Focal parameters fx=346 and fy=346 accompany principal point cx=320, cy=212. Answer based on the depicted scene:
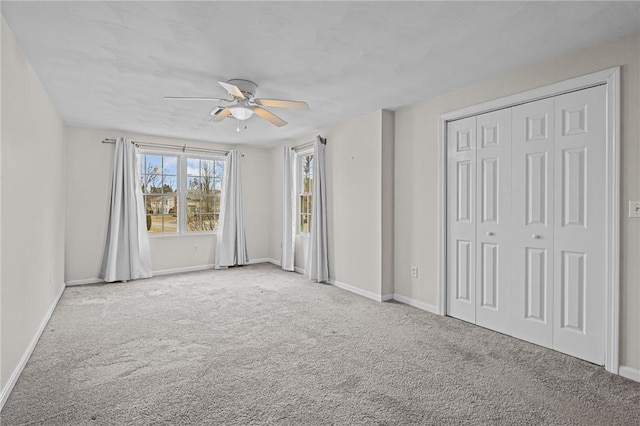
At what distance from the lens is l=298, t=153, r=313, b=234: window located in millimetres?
6086

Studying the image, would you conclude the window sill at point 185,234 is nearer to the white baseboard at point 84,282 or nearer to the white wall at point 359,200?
the white baseboard at point 84,282

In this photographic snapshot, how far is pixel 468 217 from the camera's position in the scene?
11.7 ft

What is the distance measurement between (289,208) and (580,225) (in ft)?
14.4

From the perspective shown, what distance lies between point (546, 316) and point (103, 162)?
6.05 metres

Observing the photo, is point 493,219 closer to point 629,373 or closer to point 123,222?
point 629,373

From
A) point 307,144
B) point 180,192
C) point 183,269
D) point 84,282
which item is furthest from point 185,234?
point 307,144

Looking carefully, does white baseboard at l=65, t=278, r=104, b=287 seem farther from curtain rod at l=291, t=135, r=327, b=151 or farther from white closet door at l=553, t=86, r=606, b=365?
white closet door at l=553, t=86, r=606, b=365

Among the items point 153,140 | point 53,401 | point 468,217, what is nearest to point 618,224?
point 468,217

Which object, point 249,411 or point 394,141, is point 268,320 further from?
point 394,141

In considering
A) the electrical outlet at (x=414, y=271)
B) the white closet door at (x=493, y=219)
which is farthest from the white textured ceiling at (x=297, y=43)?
the electrical outlet at (x=414, y=271)

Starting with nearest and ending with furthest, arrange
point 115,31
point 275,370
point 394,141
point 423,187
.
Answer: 1. point 115,31
2. point 275,370
3. point 423,187
4. point 394,141

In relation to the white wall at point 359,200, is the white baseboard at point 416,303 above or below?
below

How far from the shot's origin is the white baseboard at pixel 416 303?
3880 millimetres

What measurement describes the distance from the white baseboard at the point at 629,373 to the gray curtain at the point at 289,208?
4.58 meters
